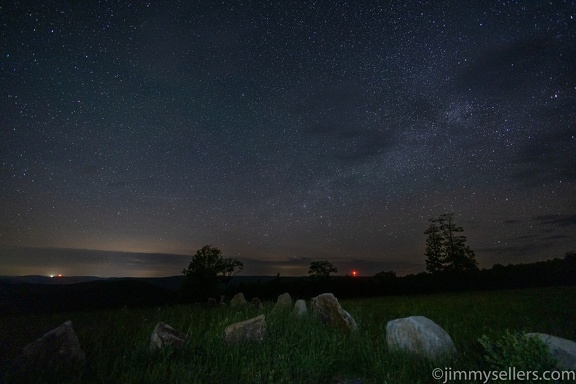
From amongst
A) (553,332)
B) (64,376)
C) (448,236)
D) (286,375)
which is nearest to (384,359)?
(286,375)

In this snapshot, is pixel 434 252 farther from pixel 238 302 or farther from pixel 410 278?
pixel 238 302

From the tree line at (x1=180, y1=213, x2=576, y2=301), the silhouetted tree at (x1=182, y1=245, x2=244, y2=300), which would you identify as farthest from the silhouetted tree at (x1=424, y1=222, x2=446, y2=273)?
the silhouetted tree at (x1=182, y1=245, x2=244, y2=300)

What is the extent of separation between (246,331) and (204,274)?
120 feet

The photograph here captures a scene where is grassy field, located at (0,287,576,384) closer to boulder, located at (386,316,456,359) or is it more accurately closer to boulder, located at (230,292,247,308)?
boulder, located at (386,316,456,359)

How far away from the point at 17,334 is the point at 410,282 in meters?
35.5

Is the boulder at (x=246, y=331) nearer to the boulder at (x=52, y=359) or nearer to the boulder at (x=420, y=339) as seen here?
the boulder at (x=52, y=359)

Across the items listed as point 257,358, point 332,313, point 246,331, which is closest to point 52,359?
point 257,358

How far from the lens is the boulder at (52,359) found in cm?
439

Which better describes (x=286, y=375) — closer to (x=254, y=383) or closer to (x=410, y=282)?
(x=254, y=383)

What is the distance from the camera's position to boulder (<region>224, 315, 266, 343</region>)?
6864 mm

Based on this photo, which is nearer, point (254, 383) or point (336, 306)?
point (254, 383)

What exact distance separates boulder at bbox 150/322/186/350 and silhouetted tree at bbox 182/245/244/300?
119ft

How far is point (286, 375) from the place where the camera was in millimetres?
5012

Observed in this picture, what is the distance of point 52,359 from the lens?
4.83 m
